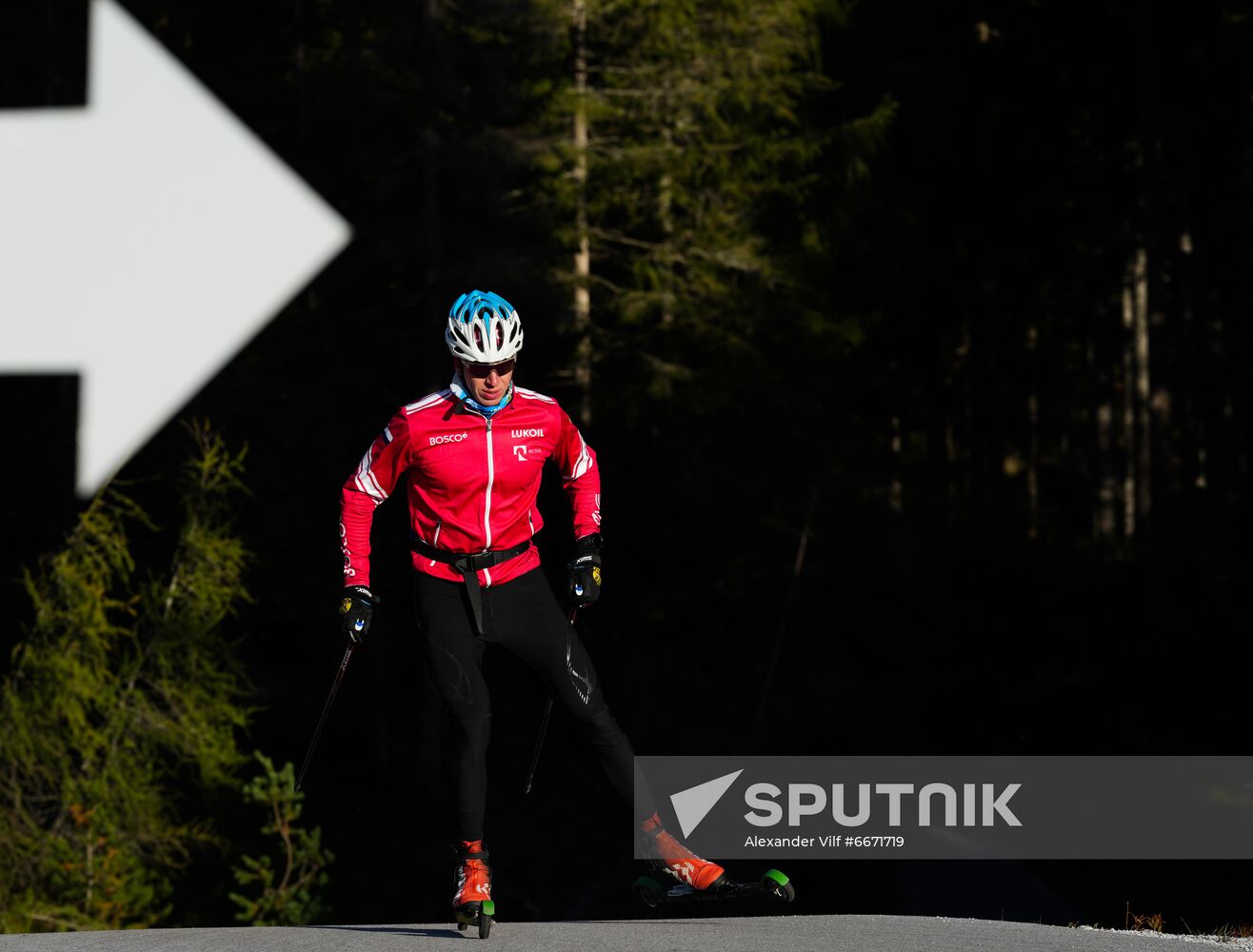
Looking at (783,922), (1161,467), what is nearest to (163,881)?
(783,922)

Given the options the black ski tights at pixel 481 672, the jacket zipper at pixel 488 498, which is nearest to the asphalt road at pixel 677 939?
the black ski tights at pixel 481 672

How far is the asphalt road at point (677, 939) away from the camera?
691 cm

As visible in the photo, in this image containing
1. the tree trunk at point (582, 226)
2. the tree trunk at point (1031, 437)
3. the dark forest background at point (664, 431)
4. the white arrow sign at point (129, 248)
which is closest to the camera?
the dark forest background at point (664, 431)

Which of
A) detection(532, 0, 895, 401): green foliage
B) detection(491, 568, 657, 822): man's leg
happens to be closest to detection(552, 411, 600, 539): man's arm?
detection(491, 568, 657, 822): man's leg

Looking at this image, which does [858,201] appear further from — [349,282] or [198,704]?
[198,704]

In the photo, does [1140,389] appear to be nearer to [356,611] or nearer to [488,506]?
[488,506]

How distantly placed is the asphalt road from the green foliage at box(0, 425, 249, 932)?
851 cm

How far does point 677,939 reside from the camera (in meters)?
7.07

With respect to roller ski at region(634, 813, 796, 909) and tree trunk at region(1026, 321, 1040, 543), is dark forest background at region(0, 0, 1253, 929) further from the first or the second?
tree trunk at region(1026, 321, 1040, 543)

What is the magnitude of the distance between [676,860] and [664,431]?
48.4 feet

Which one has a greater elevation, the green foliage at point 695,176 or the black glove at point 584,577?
the green foliage at point 695,176

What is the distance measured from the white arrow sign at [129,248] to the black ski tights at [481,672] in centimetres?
1719

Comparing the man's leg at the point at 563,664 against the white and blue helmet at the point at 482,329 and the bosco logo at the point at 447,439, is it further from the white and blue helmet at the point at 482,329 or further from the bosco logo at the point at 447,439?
the white and blue helmet at the point at 482,329

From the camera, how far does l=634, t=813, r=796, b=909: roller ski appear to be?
702cm
